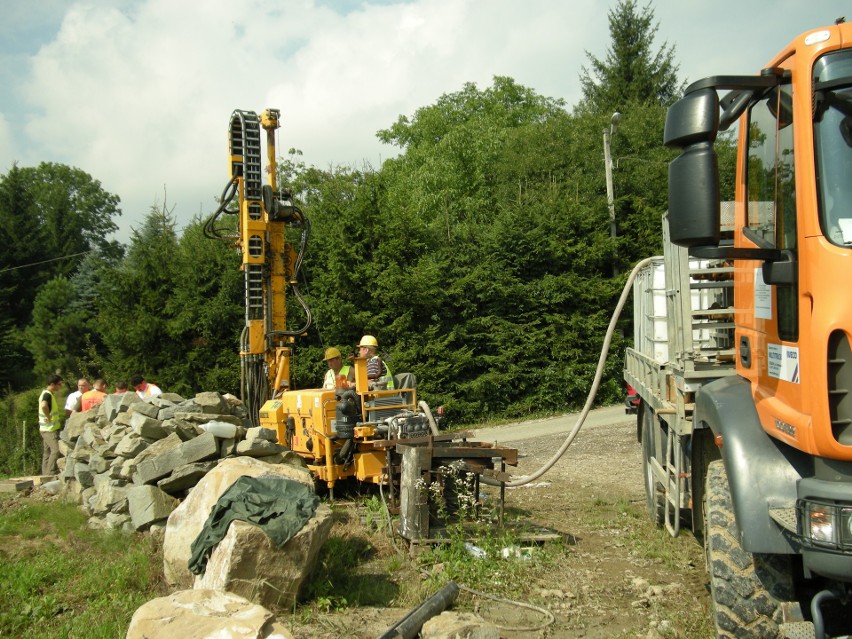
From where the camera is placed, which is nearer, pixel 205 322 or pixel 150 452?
pixel 150 452

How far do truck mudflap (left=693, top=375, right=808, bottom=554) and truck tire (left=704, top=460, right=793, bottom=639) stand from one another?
13.5 inches

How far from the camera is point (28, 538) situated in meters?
8.02

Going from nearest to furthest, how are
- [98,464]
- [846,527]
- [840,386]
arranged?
1. [846,527]
2. [840,386]
3. [98,464]

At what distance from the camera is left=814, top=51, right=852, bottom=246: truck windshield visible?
10.1 feet

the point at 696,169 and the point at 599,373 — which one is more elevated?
the point at 696,169

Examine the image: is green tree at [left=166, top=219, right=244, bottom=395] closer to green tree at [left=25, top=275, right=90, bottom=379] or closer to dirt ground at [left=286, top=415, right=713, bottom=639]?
dirt ground at [left=286, top=415, right=713, bottom=639]

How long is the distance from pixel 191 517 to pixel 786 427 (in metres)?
4.62

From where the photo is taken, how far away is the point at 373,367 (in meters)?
9.25

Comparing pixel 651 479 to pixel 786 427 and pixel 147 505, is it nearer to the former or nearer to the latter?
pixel 786 427

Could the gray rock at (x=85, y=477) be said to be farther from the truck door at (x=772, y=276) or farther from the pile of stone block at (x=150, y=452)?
the truck door at (x=772, y=276)

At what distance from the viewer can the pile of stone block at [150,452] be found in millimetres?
7934

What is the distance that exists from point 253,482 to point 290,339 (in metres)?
5.58

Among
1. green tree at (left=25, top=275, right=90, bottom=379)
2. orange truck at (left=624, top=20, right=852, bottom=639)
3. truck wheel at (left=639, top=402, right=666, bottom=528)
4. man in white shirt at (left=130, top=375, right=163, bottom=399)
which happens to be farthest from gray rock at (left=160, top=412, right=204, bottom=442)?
green tree at (left=25, top=275, right=90, bottom=379)

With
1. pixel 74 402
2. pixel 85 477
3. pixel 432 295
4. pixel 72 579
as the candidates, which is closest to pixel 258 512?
pixel 72 579
